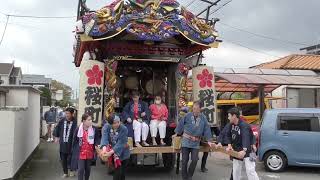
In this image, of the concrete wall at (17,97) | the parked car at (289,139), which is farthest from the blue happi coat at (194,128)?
the concrete wall at (17,97)

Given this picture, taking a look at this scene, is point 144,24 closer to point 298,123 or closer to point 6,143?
point 6,143

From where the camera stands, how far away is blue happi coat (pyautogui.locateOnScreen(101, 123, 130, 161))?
885 centimetres

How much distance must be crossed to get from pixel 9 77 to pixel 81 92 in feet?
162

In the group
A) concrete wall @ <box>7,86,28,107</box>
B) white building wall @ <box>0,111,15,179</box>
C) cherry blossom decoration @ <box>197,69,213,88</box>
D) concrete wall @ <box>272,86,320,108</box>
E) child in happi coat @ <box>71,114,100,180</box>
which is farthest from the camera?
concrete wall @ <box>272,86,320,108</box>

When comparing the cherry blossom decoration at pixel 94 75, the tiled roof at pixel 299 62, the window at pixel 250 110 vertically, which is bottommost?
the window at pixel 250 110

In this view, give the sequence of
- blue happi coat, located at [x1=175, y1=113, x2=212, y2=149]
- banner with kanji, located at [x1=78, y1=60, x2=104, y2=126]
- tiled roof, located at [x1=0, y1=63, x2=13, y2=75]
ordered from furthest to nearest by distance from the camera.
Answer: tiled roof, located at [x1=0, y1=63, x2=13, y2=75], banner with kanji, located at [x1=78, y1=60, x2=104, y2=126], blue happi coat, located at [x1=175, y1=113, x2=212, y2=149]

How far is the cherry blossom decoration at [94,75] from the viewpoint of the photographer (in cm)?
1118

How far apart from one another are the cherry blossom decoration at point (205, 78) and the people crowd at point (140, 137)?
3.88 ft

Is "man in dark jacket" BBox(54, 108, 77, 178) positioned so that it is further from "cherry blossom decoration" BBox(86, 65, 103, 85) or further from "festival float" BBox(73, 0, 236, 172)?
"cherry blossom decoration" BBox(86, 65, 103, 85)

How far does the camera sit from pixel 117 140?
8.88 metres

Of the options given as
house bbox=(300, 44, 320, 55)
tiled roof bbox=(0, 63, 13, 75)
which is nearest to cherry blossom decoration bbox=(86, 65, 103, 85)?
house bbox=(300, 44, 320, 55)

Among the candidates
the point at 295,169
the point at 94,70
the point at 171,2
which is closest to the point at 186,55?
the point at 171,2

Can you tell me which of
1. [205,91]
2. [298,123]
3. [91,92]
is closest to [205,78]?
[205,91]

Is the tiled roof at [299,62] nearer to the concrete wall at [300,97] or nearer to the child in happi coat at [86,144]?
the concrete wall at [300,97]
